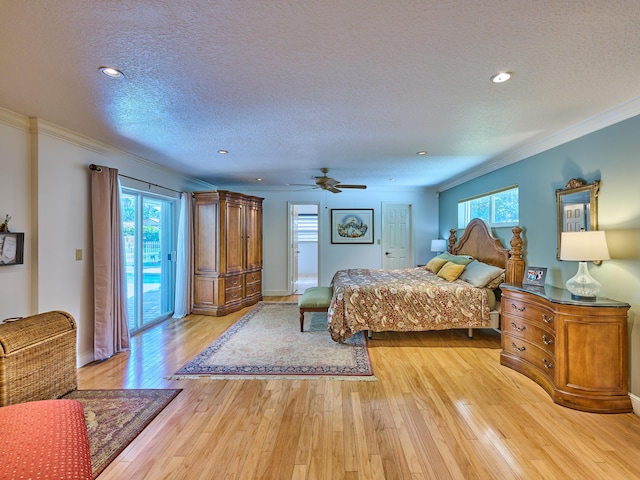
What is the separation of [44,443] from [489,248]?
486 centimetres

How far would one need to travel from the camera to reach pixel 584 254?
2.45 m

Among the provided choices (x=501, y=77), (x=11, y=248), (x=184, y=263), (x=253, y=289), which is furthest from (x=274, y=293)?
(x=501, y=77)

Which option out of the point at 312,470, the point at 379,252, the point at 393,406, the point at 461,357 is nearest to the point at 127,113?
the point at 312,470

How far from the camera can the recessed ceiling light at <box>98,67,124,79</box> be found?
1884 mm

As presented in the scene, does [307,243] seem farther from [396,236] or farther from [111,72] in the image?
[111,72]

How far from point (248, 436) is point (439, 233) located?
19.1 feet

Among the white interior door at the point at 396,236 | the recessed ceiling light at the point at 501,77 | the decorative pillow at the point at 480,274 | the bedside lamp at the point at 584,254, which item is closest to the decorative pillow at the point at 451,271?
the decorative pillow at the point at 480,274

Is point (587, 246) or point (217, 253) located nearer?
point (587, 246)

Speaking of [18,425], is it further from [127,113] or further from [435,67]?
[435,67]

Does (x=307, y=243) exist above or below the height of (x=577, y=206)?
below

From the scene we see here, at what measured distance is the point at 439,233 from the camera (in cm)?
676

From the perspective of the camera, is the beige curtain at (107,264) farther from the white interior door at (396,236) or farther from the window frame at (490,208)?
the white interior door at (396,236)

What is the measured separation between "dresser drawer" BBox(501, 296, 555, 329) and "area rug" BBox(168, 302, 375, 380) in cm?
155

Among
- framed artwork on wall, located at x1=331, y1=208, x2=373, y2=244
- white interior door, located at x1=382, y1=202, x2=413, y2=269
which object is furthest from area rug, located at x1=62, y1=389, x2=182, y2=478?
white interior door, located at x1=382, y1=202, x2=413, y2=269
